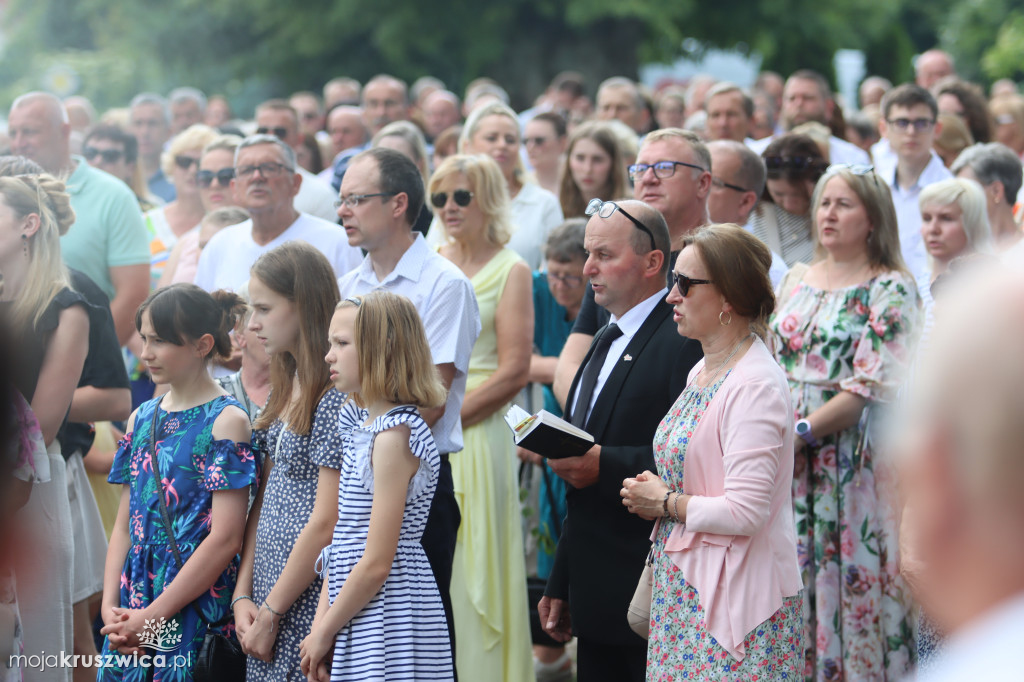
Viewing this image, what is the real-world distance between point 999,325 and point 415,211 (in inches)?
138

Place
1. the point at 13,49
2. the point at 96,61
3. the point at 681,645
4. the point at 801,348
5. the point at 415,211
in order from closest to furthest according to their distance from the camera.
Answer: the point at 681,645 < the point at 415,211 < the point at 801,348 < the point at 96,61 < the point at 13,49

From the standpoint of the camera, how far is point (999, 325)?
101 cm

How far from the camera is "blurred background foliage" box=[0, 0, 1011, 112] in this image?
22.2 meters

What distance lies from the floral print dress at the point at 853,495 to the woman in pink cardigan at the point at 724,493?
1284 millimetres

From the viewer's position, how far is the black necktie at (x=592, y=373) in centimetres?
381

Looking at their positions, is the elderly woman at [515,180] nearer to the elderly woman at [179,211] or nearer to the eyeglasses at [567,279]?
the eyeglasses at [567,279]

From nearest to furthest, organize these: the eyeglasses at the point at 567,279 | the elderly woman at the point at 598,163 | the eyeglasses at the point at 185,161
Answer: the eyeglasses at the point at 567,279 → the elderly woman at the point at 598,163 → the eyeglasses at the point at 185,161

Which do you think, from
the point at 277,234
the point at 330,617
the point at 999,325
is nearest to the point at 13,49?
the point at 277,234

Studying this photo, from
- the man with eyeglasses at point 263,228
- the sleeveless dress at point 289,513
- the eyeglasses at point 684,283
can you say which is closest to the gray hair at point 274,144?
the man with eyeglasses at point 263,228

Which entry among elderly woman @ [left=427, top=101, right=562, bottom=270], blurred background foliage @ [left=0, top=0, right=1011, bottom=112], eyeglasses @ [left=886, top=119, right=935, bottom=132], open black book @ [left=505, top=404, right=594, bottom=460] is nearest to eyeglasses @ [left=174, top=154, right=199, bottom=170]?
elderly woman @ [left=427, top=101, right=562, bottom=270]

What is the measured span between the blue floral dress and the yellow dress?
1167 mm

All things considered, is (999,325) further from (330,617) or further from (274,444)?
(274,444)

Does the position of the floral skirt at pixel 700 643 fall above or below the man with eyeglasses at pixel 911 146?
below

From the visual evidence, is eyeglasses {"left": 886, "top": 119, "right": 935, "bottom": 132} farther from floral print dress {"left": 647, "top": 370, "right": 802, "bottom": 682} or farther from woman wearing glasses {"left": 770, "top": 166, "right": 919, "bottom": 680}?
floral print dress {"left": 647, "top": 370, "right": 802, "bottom": 682}
